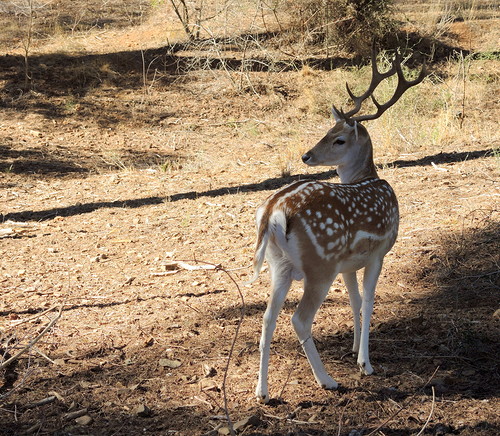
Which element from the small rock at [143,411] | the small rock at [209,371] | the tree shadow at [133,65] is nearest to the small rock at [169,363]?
the small rock at [209,371]

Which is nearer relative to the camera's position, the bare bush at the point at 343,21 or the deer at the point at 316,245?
the deer at the point at 316,245

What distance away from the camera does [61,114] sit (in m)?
14.6

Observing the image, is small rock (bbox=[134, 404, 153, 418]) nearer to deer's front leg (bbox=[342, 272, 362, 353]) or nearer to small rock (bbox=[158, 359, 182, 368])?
small rock (bbox=[158, 359, 182, 368])

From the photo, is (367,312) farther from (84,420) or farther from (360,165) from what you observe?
(84,420)

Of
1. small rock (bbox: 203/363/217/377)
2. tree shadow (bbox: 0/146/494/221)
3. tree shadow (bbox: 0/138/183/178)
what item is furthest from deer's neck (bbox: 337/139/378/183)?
tree shadow (bbox: 0/138/183/178)

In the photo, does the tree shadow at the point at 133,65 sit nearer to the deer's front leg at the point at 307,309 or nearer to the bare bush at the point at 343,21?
the bare bush at the point at 343,21

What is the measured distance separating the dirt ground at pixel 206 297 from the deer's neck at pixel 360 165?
44.5 inches

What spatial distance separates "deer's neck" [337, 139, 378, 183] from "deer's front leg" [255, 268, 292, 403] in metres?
1.62

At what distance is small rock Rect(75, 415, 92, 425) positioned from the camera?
4.23 meters

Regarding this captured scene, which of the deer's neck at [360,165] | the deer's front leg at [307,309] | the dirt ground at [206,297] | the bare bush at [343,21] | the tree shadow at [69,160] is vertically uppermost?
the bare bush at [343,21]

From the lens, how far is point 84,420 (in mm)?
4254

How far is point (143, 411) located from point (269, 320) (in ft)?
3.18

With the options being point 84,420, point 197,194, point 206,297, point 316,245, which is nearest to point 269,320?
point 316,245

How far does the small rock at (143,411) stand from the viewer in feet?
14.1
